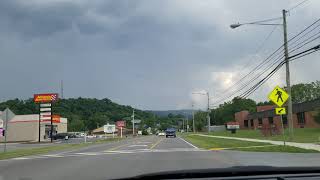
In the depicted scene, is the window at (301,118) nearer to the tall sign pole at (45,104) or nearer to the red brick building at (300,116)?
the red brick building at (300,116)

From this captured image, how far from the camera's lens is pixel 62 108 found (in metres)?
184

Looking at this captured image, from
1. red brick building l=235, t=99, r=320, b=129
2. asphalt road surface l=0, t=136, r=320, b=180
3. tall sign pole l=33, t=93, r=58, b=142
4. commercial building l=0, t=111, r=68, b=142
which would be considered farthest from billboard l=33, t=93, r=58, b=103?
asphalt road surface l=0, t=136, r=320, b=180

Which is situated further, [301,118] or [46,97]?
[301,118]

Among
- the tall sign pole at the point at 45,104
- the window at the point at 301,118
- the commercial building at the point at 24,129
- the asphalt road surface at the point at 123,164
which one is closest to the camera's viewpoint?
the asphalt road surface at the point at 123,164

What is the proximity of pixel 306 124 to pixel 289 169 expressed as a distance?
81.6m

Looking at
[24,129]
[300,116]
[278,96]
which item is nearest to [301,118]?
[300,116]

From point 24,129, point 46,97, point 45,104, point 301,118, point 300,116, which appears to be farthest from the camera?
point 24,129

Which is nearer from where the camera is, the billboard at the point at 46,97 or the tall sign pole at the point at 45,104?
the tall sign pole at the point at 45,104

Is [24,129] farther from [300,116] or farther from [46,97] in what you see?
[300,116]

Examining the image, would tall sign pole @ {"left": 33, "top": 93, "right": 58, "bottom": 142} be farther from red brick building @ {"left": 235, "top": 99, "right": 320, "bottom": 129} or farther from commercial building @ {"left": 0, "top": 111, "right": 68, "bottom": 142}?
red brick building @ {"left": 235, "top": 99, "right": 320, "bottom": 129}

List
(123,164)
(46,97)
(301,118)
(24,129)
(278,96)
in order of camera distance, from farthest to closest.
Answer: (24,129) < (301,118) < (46,97) < (278,96) < (123,164)

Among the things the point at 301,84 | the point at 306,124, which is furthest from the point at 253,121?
the point at 306,124

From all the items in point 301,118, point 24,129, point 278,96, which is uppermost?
point 301,118

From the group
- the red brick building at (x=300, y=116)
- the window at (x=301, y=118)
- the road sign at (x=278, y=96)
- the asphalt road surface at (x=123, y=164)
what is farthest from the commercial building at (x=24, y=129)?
the road sign at (x=278, y=96)
